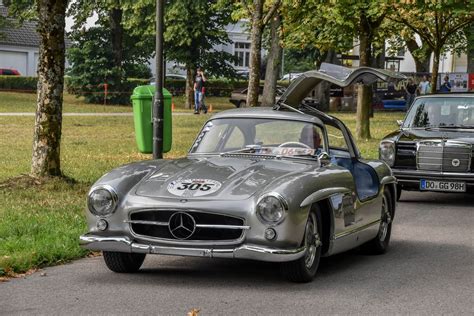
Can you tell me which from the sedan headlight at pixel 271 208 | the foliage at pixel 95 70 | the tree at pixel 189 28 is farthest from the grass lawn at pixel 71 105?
the sedan headlight at pixel 271 208

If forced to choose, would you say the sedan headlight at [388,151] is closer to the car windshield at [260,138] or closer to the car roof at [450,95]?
the car roof at [450,95]

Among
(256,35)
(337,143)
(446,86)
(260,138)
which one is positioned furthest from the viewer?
(446,86)

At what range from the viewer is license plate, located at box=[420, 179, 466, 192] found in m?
15.4

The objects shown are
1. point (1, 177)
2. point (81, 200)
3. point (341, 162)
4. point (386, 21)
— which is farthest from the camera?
point (386, 21)

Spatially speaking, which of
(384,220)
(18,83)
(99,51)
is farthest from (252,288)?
(18,83)

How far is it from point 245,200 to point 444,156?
7665mm

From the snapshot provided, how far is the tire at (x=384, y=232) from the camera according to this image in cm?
1071

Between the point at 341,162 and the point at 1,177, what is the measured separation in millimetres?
8133

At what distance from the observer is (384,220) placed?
11.1 meters

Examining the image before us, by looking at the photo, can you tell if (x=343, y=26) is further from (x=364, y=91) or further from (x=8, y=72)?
(x=8, y=72)

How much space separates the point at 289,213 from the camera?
836cm

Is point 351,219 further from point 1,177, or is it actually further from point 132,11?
point 132,11

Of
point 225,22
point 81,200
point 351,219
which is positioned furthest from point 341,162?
point 225,22

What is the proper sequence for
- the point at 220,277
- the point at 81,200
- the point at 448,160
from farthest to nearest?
the point at 448,160
the point at 81,200
the point at 220,277
